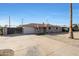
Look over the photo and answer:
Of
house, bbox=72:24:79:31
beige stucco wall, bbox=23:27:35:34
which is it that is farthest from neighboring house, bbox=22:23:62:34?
house, bbox=72:24:79:31

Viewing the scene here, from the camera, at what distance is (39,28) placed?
3.13m

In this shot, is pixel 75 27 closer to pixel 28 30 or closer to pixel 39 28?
pixel 39 28

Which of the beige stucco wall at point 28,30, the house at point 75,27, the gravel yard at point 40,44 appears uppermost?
the house at point 75,27

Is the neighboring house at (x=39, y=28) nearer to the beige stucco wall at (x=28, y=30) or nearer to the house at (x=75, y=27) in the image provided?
the beige stucco wall at (x=28, y=30)

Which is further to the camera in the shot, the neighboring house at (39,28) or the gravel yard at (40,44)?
the neighboring house at (39,28)

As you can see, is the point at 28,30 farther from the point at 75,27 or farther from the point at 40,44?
the point at 75,27

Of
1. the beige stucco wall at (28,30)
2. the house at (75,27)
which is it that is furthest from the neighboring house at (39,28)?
the house at (75,27)

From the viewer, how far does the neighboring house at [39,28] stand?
10.3 feet

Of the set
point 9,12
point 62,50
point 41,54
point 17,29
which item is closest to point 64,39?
point 62,50

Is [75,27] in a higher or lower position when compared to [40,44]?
higher

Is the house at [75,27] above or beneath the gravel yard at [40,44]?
above

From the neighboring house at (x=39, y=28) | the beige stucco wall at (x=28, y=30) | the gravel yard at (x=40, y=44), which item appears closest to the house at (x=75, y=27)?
the gravel yard at (x=40, y=44)

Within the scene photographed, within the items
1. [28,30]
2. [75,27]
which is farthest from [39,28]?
[75,27]

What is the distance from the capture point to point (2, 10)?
3111 millimetres
